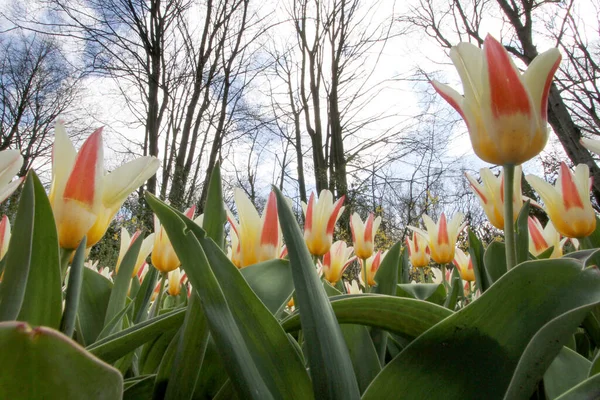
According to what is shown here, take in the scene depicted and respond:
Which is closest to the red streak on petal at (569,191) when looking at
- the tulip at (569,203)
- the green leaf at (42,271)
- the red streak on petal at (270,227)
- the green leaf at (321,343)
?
the tulip at (569,203)

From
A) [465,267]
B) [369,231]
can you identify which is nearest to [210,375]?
[369,231]

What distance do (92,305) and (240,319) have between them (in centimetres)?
40

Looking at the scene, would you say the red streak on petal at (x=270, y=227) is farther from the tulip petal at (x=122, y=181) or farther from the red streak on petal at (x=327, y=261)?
the red streak on petal at (x=327, y=261)

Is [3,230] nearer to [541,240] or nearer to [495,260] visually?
[495,260]

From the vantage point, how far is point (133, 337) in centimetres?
31

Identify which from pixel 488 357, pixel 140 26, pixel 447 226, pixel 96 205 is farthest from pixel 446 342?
pixel 140 26

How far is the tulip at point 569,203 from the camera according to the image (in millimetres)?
658

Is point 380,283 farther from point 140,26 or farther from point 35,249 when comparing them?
point 140,26

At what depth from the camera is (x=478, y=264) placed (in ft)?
2.29

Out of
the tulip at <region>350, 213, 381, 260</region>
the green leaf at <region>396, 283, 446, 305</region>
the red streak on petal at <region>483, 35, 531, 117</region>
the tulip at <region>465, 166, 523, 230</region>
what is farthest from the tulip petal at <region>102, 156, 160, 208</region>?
the tulip at <region>350, 213, 381, 260</region>

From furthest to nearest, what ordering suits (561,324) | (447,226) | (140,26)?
1. (140,26)
2. (447,226)
3. (561,324)

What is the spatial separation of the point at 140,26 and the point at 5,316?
652 centimetres

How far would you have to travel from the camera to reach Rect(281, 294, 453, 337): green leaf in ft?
1.08

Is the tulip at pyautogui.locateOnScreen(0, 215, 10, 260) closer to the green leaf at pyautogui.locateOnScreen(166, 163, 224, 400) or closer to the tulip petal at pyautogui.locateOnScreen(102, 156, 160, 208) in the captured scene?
the tulip petal at pyautogui.locateOnScreen(102, 156, 160, 208)
